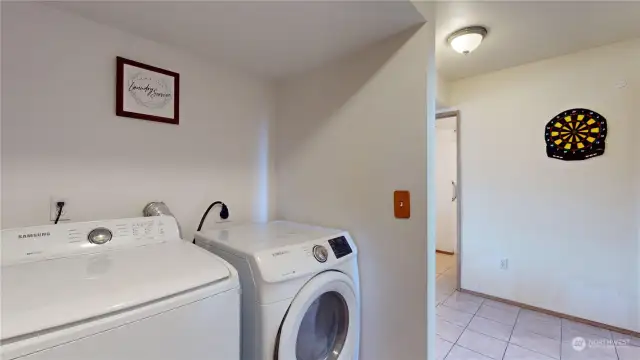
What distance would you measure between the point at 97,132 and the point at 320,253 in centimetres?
123

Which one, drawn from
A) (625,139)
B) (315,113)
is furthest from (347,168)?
(625,139)

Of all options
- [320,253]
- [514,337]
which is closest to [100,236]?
[320,253]

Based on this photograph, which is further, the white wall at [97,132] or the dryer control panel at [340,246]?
the dryer control panel at [340,246]

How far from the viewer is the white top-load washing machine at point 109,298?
646 millimetres

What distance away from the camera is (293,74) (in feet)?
6.58

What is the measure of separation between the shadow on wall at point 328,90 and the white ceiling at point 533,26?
52 cm

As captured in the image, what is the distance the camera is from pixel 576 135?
2336 mm

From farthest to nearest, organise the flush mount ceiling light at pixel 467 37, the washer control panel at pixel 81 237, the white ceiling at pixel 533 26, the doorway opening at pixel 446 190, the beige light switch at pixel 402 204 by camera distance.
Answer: the doorway opening at pixel 446 190 < the flush mount ceiling light at pixel 467 37 < the white ceiling at pixel 533 26 < the beige light switch at pixel 402 204 < the washer control panel at pixel 81 237

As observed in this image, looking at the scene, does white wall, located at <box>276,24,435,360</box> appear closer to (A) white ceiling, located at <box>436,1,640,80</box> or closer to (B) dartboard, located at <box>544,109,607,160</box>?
(A) white ceiling, located at <box>436,1,640,80</box>

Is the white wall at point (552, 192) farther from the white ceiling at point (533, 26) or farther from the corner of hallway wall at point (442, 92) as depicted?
the white ceiling at point (533, 26)

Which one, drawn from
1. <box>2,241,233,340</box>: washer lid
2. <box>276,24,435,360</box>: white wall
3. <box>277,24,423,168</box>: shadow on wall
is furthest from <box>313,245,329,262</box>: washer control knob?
<box>277,24,423,168</box>: shadow on wall

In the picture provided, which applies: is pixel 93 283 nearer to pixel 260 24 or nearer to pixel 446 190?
pixel 260 24
